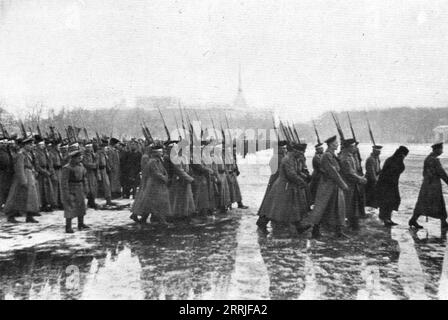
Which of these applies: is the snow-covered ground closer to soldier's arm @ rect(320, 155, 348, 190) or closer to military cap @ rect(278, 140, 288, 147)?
soldier's arm @ rect(320, 155, 348, 190)

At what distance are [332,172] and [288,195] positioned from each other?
3.22ft

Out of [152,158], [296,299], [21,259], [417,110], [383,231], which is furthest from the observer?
[417,110]

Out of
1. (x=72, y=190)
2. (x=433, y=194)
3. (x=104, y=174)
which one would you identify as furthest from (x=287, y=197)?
(x=104, y=174)

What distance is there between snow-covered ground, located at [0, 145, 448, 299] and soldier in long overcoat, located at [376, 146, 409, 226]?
38 centimetres

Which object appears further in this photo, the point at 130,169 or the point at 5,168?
the point at 130,169

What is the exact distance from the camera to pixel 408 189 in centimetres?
1558

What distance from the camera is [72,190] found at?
8.09m

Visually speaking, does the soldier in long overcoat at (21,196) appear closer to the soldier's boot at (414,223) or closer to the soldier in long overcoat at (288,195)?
the soldier in long overcoat at (288,195)

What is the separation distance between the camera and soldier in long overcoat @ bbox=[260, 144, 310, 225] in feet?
26.1

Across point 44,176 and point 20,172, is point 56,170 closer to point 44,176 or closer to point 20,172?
point 44,176
